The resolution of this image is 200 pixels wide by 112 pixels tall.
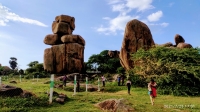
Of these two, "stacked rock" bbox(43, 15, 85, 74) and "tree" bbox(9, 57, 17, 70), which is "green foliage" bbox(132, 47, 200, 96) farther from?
"tree" bbox(9, 57, 17, 70)

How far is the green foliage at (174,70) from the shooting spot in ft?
62.0

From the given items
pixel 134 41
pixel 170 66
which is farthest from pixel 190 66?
pixel 134 41

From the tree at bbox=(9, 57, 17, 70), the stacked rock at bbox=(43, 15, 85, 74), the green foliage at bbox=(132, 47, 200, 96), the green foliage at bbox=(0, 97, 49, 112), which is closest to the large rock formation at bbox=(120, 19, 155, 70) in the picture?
the green foliage at bbox=(132, 47, 200, 96)

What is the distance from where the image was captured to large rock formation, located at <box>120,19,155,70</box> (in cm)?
2881

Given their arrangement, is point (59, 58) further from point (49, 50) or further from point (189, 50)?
point (189, 50)

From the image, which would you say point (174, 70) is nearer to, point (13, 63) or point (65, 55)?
point (65, 55)

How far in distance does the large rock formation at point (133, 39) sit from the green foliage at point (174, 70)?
6.09 m

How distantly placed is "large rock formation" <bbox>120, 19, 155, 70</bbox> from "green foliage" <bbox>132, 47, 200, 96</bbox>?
6.09 m

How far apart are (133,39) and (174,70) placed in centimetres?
1009

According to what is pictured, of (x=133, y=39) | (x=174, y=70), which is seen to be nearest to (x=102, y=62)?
(x=133, y=39)

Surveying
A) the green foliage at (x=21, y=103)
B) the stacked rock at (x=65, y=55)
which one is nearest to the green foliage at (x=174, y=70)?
the green foliage at (x=21, y=103)

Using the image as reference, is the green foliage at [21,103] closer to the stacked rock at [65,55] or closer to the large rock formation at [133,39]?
the large rock formation at [133,39]

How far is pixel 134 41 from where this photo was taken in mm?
28891

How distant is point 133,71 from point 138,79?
3.60ft
